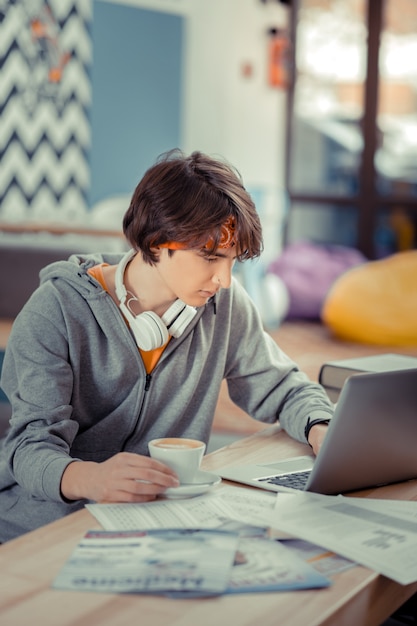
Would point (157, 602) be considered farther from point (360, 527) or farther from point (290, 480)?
point (290, 480)

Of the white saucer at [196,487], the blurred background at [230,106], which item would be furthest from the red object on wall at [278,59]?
the white saucer at [196,487]

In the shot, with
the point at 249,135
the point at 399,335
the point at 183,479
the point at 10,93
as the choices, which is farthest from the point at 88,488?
the point at 249,135

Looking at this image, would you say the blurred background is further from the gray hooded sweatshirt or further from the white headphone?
the white headphone

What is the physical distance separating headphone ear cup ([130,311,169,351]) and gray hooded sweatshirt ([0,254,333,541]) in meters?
0.02

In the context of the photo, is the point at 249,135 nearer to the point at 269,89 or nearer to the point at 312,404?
the point at 269,89

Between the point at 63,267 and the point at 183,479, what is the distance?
490 mm

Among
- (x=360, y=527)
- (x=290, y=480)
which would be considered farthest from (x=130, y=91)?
(x=360, y=527)

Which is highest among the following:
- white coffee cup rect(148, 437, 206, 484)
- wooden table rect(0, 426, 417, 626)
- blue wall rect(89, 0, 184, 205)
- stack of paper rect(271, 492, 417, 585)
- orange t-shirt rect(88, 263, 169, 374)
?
blue wall rect(89, 0, 184, 205)

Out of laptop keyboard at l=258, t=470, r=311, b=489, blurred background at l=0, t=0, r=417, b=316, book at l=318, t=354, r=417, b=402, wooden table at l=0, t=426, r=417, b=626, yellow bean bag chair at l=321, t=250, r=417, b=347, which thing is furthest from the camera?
blurred background at l=0, t=0, r=417, b=316

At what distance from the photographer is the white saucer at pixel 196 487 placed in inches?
51.1

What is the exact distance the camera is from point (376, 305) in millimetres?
5832

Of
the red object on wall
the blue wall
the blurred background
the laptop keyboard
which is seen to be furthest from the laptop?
the red object on wall

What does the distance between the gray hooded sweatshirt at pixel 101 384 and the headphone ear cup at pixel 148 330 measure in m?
0.02

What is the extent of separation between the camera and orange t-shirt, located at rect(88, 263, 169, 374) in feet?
5.42
